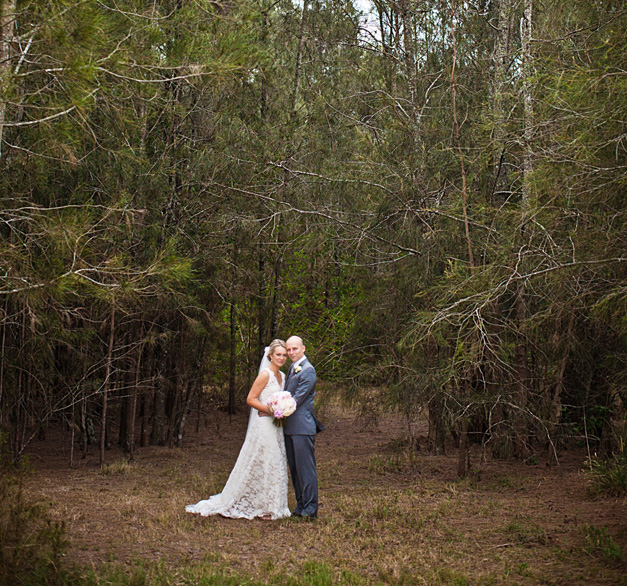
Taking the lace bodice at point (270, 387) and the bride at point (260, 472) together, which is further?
the lace bodice at point (270, 387)

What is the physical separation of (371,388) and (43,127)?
19.6ft

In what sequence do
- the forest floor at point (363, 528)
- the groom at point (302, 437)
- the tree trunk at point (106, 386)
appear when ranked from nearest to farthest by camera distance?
the forest floor at point (363, 528) < the groom at point (302, 437) < the tree trunk at point (106, 386)

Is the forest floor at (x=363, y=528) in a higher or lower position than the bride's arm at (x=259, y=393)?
lower

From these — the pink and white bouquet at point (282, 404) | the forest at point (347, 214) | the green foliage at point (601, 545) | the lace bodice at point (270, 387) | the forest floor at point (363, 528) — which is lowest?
the forest floor at point (363, 528)

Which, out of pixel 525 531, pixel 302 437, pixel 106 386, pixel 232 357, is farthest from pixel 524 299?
pixel 232 357

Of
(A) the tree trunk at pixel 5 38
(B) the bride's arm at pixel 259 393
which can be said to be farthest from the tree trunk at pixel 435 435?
(A) the tree trunk at pixel 5 38

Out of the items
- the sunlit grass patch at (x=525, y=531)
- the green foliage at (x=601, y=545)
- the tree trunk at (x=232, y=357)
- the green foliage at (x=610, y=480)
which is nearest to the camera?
the green foliage at (x=601, y=545)

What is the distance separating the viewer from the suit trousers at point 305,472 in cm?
698

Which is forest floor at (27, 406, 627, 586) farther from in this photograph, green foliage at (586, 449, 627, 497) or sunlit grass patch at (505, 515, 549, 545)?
green foliage at (586, 449, 627, 497)

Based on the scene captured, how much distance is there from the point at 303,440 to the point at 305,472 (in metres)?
0.31

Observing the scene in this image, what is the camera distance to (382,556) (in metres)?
5.75

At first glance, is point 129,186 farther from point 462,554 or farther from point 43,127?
point 462,554

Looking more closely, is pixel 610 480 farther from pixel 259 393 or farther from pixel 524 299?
pixel 259 393

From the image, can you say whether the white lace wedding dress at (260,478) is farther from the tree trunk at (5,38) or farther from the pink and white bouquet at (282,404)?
the tree trunk at (5,38)
